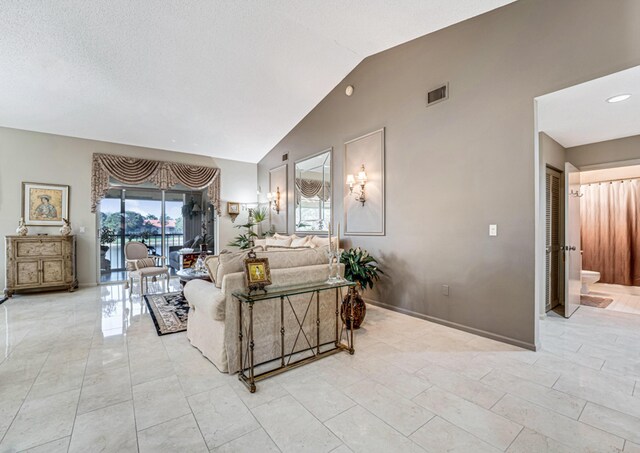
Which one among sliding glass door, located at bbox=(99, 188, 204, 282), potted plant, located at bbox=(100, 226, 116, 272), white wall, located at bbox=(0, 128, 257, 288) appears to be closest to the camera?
white wall, located at bbox=(0, 128, 257, 288)

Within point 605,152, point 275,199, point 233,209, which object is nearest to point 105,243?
point 233,209

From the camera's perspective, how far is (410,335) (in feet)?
10.4

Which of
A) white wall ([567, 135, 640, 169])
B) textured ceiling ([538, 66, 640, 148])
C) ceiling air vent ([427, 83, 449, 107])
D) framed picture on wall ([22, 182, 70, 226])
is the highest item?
ceiling air vent ([427, 83, 449, 107])

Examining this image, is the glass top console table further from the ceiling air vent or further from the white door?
the white door

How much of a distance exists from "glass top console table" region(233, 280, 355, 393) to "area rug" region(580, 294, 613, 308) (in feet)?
13.5

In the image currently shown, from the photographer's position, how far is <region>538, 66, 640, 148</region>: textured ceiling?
2556 mm

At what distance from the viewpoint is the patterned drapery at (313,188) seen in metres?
5.41

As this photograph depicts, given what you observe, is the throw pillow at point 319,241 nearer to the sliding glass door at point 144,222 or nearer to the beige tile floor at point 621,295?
the sliding glass door at point 144,222

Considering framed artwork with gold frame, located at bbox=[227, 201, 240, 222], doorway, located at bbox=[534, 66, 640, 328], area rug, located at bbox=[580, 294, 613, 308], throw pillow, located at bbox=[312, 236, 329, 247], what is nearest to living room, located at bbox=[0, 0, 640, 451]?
doorway, located at bbox=[534, 66, 640, 328]

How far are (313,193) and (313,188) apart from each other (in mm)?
100

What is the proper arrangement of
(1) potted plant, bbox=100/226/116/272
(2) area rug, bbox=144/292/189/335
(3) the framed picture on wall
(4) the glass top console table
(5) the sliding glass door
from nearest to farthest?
1. (4) the glass top console table
2. (2) area rug, bbox=144/292/189/335
3. (3) the framed picture on wall
4. (1) potted plant, bbox=100/226/116/272
5. (5) the sliding glass door

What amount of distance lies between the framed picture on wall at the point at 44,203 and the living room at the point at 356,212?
0.39ft

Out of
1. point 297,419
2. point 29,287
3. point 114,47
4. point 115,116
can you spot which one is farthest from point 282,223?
point 297,419

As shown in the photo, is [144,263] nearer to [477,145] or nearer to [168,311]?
[168,311]
